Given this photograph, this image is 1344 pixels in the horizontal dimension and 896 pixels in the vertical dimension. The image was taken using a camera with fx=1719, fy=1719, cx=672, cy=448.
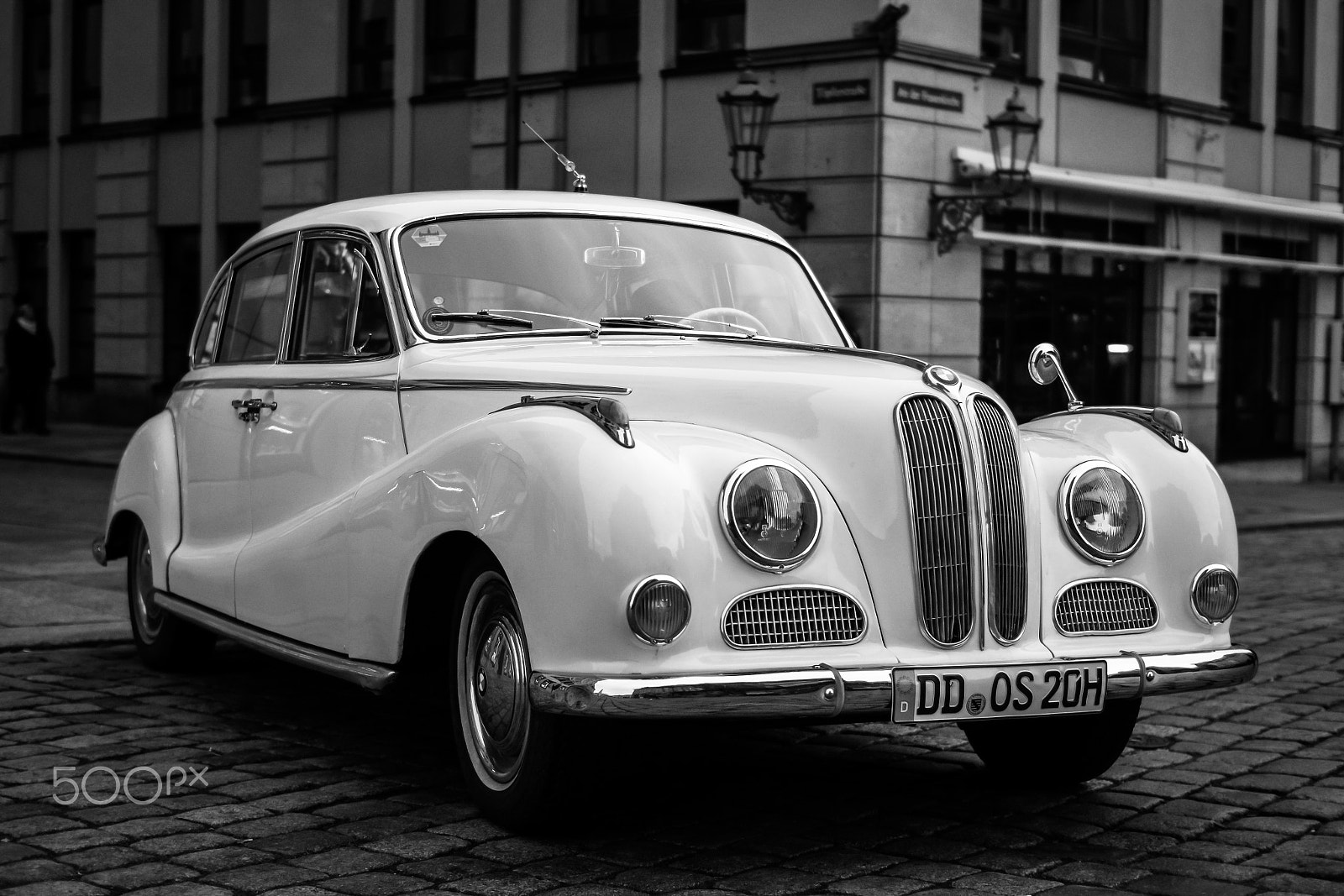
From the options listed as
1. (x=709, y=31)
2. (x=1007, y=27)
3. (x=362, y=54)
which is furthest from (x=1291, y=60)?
(x=362, y=54)

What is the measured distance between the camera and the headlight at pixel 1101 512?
4.69 m

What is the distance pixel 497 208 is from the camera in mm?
5699

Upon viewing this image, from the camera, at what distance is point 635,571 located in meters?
4.03

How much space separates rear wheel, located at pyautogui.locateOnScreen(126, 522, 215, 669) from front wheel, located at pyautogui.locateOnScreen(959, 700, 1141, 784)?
327cm

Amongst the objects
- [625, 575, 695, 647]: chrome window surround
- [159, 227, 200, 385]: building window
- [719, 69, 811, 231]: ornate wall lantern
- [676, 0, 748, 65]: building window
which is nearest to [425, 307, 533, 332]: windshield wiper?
[625, 575, 695, 647]: chrome window surround

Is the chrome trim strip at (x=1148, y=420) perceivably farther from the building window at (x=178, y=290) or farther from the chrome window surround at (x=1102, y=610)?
the building window at (x=178, y=290)

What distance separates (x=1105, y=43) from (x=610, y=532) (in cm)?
1763

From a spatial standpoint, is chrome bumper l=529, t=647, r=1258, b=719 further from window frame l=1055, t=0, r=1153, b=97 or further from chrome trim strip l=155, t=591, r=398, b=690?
window frame l=1055, t=0, r=1153, b=97

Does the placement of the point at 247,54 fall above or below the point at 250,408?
above

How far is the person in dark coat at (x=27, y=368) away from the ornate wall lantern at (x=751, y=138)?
11.7 m

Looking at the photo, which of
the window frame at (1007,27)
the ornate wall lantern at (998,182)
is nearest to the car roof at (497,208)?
the ornate wall lantern at (998,182)

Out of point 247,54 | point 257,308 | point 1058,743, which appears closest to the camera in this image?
point 1058,743

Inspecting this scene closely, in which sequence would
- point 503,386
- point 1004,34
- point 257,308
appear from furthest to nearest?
point 1004,34, point 257,308, point 503,386

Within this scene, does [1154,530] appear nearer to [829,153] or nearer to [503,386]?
[503,386]
